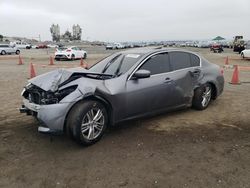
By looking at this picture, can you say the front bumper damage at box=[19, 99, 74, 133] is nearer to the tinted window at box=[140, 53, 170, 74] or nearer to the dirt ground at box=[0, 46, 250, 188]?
the dirt ground at box=[0, 46, 250, 188]

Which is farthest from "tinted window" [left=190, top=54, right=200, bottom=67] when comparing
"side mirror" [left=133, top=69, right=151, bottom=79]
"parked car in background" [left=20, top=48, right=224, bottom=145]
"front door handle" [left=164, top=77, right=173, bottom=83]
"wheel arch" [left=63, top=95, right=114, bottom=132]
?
"wheel arch" [left=63, top=95, right=114, bottom=132]

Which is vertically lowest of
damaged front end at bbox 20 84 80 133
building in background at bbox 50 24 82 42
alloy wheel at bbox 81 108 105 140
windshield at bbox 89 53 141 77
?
alloy wheel at bbox 81 108 105 140

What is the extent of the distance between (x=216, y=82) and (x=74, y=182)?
4824 mm

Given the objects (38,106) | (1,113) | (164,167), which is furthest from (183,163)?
(1,113)

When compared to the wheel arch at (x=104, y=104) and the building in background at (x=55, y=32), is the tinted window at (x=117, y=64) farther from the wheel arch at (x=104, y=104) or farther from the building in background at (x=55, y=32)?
the building in background at (x=55, y=32)

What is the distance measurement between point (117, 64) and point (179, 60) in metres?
1.47

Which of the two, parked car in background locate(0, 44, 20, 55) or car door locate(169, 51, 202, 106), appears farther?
parked car in background locate(0, 44, 20, 55)

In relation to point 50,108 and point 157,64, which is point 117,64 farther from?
point 50,108

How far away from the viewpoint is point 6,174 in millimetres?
3906

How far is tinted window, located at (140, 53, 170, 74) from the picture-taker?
5.68 m

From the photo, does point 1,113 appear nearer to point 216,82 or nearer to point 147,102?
point 147,102

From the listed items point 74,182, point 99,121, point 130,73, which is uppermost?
point 130,73

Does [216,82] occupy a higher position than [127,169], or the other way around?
[216,82]

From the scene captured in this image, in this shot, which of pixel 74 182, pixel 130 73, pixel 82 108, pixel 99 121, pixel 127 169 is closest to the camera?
pixel 74 182
